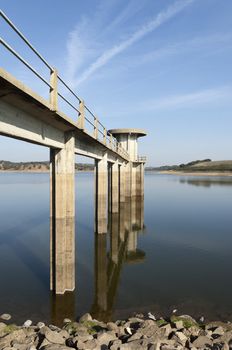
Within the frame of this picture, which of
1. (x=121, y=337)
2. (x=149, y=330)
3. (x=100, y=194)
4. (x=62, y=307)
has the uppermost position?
(x=100, y=194)

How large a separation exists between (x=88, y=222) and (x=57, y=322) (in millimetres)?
18993

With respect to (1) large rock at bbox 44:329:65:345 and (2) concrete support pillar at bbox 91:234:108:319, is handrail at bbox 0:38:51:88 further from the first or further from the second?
(2) concrete support pillar at bbox 91:234:108:319

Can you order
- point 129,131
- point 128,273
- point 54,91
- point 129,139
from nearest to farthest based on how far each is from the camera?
point 54,91, point 128,273, point 129,131, point 129,139

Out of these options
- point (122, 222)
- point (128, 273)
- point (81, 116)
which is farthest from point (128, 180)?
point (81, 116)

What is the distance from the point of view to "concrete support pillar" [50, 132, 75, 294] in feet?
38.2

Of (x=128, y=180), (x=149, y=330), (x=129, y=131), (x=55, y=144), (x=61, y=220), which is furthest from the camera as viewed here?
(x=129, y=131)

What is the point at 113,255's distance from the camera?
1983 cm

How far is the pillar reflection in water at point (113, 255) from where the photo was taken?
12.3 m

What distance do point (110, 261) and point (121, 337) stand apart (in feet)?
34.4

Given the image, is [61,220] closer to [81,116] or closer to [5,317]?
[5,317]

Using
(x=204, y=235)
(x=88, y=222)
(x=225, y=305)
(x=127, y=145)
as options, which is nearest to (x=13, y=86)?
(x=225, y=305)

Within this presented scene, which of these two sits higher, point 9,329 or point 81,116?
point 81,116

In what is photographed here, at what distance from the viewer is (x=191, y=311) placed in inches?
442

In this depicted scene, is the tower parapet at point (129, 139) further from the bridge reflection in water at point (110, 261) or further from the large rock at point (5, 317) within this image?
the large rock at point (5, 317)
